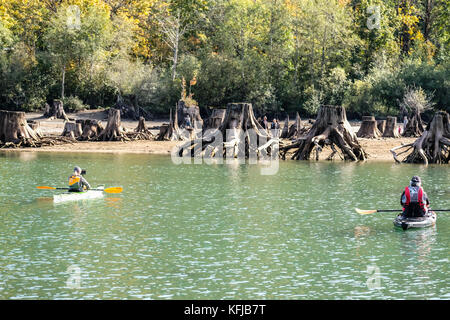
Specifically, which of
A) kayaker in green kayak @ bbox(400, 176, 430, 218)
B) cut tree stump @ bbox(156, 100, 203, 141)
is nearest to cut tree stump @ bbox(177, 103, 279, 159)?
cut tree stump @ bbox(156, 100, 203, 141)

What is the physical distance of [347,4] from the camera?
10044cm

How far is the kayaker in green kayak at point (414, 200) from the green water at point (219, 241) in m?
0.69

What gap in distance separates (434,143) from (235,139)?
40.9ft

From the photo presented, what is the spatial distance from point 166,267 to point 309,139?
98.4ft

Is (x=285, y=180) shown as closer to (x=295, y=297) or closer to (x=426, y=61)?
(x=295, y=297)

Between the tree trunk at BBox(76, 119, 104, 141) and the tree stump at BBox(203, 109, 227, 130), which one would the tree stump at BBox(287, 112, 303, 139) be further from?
the tree trunk at BBox(76, 119, 104, 141)

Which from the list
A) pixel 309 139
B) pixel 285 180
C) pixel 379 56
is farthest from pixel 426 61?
pixel 285 180

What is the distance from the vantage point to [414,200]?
26.0 metres

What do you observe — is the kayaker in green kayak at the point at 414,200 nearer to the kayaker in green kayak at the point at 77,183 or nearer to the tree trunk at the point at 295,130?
the kayaker in green kayak at the point at 77,183

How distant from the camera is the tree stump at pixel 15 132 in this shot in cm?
5597

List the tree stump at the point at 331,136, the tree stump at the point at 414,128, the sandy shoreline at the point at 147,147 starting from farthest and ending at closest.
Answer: the tree stump at the point at 414,128 → the sandy shoreline at the point at 147,147 → the tree stump at the point at 331,136
